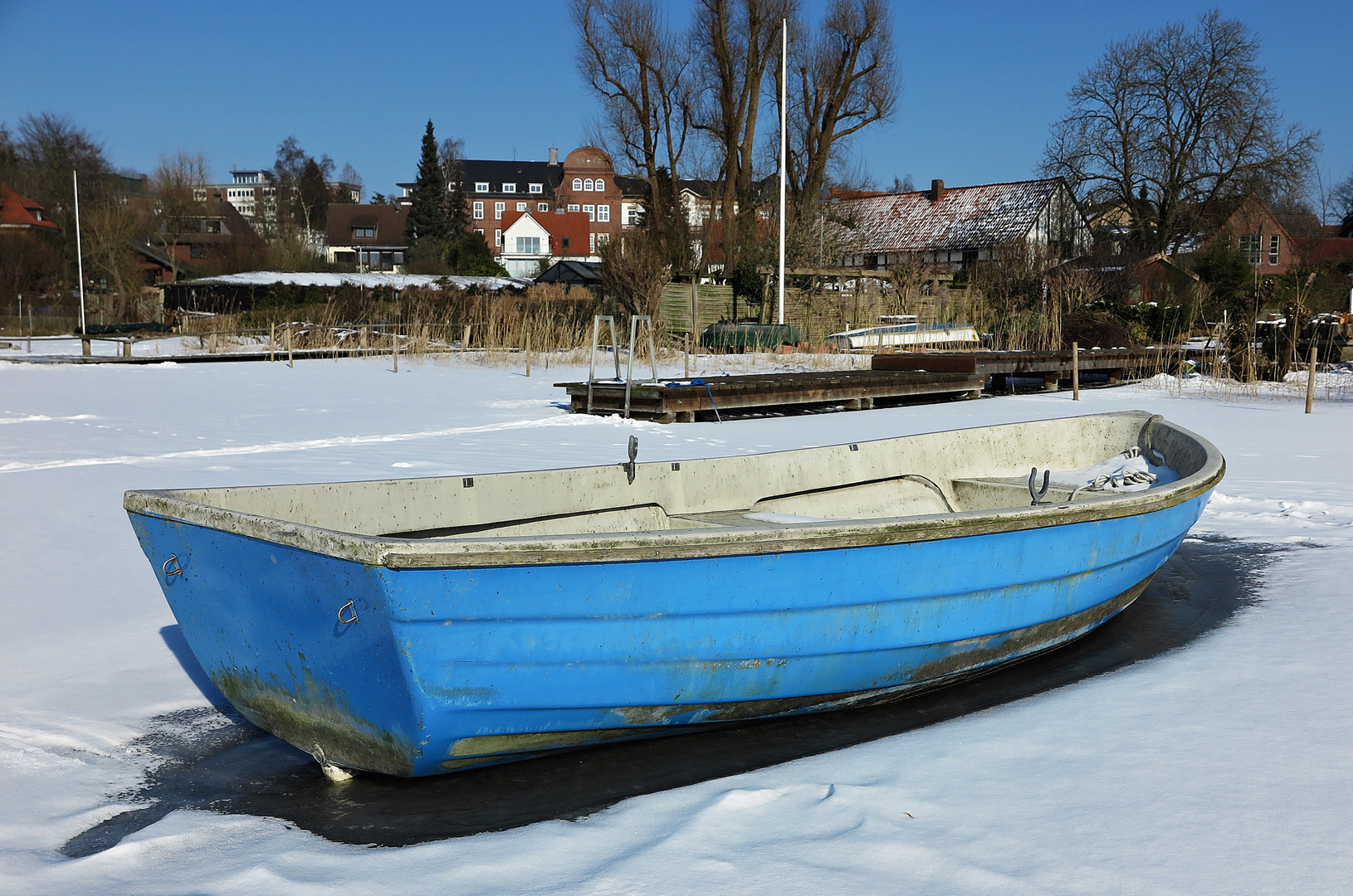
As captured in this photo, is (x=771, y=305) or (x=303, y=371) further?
(x=771, y=305)

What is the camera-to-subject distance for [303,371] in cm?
1942

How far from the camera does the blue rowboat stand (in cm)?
298

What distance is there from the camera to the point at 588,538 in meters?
3.07

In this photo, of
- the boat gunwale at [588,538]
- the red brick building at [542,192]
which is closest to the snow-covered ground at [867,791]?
the boat gunwale at [588,538]

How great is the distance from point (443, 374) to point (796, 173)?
19586 millimetres

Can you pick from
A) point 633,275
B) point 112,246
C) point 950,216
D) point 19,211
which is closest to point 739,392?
point 633,275

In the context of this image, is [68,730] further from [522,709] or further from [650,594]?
[650,594]

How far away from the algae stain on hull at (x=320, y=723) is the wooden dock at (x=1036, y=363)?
1391cm

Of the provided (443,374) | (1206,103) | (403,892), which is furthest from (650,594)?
(1206,103)

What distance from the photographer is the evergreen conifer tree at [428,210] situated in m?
68.1

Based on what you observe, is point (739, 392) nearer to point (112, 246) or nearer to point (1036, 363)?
point (1036, 363)

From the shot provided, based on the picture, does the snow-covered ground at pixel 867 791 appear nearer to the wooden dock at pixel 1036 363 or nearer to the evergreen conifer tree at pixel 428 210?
the wooden dock at pixel 1036 363

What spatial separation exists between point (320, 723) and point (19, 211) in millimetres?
57985

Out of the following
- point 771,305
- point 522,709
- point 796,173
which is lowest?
point 522,709
